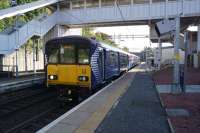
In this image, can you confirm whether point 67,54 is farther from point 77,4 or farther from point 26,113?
point 77,4

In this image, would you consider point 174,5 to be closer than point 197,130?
No

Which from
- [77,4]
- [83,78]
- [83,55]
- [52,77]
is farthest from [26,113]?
[77,4]

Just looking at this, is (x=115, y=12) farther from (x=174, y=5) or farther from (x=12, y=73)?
(x=12, y=73)

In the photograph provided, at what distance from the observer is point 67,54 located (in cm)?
1600

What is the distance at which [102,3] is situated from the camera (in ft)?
131

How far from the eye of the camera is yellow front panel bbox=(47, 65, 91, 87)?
15.3 metres

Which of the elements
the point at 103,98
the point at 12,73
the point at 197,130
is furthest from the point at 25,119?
the point at 12,73

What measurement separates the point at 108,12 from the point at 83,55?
24.2 meters

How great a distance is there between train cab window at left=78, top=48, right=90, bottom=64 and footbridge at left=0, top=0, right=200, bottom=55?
17.0 meters

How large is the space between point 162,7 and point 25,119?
27.4m

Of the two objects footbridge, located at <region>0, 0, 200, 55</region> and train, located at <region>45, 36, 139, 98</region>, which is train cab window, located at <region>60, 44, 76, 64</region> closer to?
train, located at <region>45, 36, 139, 98</region>

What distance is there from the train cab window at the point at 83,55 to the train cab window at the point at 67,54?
10.5 inches

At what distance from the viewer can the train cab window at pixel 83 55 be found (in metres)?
15.6

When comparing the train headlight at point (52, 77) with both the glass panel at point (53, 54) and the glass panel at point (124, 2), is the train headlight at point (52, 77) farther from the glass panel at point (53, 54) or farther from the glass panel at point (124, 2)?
the glass panel at point (124, 2)
